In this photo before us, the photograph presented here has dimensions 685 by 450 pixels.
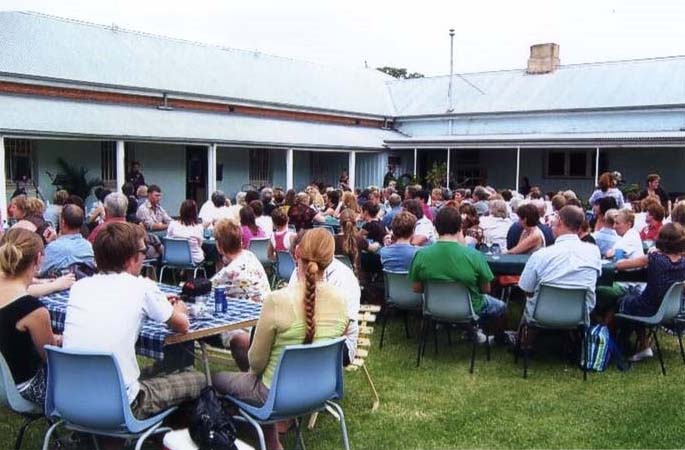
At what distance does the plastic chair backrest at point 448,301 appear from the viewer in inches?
227

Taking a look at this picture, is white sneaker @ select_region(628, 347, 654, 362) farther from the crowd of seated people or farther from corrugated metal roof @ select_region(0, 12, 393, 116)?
corrugated metal roof @ select_region(0, 12, 393, 116)

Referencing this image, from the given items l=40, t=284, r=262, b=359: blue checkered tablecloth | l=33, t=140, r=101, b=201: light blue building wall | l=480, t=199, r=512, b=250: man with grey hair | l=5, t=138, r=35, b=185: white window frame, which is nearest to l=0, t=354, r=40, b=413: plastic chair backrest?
l=40, t=284, r=262, b=359: blue checkered tablecloth

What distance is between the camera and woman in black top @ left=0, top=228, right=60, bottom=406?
11.4 feet

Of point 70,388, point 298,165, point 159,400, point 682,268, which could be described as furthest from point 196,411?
point 298,165

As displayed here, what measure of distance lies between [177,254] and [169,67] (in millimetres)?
14557

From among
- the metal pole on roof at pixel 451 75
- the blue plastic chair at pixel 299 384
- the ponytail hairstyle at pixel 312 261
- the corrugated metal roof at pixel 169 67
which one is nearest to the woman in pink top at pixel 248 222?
the ponytail hairstyle at pixel 312 261

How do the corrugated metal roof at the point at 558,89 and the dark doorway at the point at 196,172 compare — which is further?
the corrugated metal roof at the point at 558,89

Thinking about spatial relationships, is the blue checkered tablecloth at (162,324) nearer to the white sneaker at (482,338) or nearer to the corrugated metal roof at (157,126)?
the white sneaker at (482,338)

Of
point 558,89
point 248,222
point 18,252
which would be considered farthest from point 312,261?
point 558,89

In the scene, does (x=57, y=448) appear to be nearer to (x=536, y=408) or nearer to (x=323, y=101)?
(x=536, y=408)

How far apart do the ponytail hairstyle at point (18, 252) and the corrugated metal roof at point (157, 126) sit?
1215 cm

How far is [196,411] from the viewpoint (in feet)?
10.8

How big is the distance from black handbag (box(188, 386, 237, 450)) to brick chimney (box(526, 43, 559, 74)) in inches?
1052

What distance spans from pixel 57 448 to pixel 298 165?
2210cm
